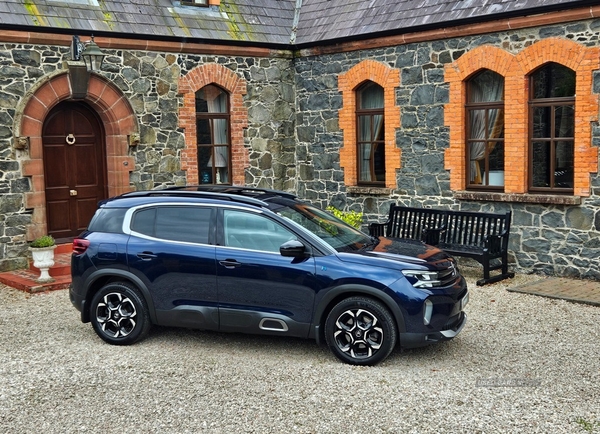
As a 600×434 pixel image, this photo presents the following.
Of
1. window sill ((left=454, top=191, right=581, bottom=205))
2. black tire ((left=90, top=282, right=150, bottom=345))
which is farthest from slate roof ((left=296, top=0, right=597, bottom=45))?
black tire ((left=90, top=282, right=150, bottom=345))

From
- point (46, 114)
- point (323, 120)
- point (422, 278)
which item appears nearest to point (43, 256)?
point (46, 114)

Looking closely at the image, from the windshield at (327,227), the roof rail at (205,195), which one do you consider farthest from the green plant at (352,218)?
the roof rail at (205,195)

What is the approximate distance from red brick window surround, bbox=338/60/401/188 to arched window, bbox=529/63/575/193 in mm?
2555

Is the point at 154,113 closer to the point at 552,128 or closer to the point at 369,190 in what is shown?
the point at 369,190

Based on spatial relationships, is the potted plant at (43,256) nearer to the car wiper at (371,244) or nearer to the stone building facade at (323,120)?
the stone building facade at (323,120)

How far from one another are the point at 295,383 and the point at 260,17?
10.1 metres

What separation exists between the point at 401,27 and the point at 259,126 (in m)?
3.59

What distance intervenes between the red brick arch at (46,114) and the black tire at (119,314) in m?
4.60

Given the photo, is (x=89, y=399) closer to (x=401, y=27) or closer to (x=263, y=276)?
(x=263, y=276)

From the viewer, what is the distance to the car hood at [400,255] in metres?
7.03

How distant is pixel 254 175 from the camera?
1445 centimetres

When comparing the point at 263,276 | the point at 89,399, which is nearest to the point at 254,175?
the point at 263,276

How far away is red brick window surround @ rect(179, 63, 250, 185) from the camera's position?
44.1 ft

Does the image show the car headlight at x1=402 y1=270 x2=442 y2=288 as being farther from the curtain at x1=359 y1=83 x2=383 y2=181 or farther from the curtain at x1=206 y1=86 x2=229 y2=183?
the curtain at x1=206 y1=86 x2=229 y2=183
